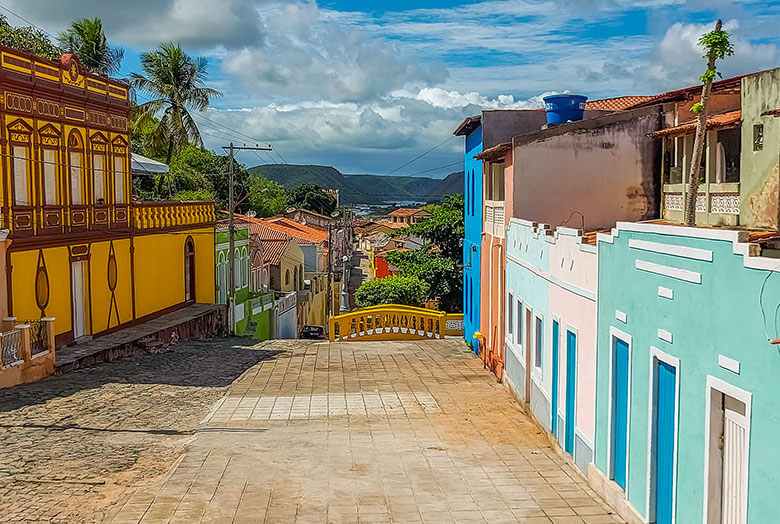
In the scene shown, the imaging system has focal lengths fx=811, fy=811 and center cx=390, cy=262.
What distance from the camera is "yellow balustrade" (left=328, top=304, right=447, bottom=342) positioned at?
93.4ft

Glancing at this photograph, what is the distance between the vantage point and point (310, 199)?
335 feet

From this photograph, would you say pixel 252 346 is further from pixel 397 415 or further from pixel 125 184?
pixel 397 415

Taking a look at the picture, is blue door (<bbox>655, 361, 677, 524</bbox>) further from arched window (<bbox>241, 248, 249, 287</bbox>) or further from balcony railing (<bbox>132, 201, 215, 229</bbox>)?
arched window (<bbox>241, 248, 249, 287</bbox>)

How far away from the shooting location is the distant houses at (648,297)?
21.5ft

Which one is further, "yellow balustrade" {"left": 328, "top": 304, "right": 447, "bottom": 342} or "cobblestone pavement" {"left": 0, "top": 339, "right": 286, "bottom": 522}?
"yellow balustrade" {"left": 328, "top": 304, "right": 447, "bottom": 342}

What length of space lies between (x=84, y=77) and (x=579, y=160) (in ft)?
43.3

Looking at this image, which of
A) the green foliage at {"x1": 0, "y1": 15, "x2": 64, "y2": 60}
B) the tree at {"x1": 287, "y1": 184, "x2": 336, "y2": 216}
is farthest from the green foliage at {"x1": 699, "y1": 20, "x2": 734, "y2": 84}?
the tree at {"x1": 287, "y1": 184, "x2": 336, "y2": 216}

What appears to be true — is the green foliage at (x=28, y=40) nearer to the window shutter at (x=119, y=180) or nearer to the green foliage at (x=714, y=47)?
the window shutter at (x=119, y=180)

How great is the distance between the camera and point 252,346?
2481 cm

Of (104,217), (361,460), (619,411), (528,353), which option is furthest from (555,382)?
(104,217)

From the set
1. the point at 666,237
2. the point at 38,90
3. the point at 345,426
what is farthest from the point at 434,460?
the point at 38,90

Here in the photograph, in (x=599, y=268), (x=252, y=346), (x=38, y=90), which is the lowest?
(x=252, y=346)

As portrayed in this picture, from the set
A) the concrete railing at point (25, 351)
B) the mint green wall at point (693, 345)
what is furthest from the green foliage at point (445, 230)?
the mint green wall at point (693, 345)

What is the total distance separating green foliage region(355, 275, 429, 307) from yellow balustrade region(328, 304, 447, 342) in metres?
4.05
